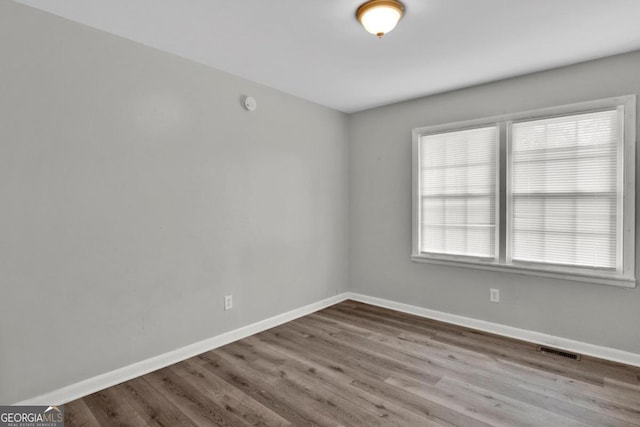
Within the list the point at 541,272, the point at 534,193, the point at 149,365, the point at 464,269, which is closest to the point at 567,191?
the point at 534,193

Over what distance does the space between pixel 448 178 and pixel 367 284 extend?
5.60ft

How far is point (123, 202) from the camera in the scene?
2.46 metres

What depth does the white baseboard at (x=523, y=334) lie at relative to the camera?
8.97 feet

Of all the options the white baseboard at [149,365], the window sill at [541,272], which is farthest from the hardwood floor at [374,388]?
the window sill at [541,272]

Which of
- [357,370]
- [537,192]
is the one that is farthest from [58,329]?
[537,192]

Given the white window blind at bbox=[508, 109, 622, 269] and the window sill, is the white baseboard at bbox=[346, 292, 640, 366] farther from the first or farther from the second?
the white window blind at bbox=[508, 109, 622, 269]

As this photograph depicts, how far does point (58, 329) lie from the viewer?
2.17 m

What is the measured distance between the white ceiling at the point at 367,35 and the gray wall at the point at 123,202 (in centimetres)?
29

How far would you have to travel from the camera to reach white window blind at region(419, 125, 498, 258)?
339cm

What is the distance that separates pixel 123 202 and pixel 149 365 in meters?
1.29

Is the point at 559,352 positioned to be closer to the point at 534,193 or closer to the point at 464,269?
the point at 464,269

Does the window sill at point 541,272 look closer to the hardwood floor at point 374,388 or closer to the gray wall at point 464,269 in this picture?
the gray wall at point 464,269

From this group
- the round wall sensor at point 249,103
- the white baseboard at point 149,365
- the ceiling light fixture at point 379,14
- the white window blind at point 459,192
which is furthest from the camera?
the white window blind at point 459,192

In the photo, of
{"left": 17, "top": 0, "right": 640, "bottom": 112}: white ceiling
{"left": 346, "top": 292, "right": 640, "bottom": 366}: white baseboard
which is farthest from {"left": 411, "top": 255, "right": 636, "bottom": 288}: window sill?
{"left": 17, "top": 0, "right": 640, "bottom": 112}: white ceiling
